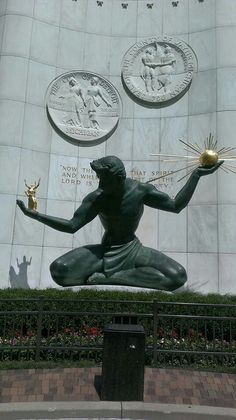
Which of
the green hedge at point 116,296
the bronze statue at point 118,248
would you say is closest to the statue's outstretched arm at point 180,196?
the bronze statue at point 118,248

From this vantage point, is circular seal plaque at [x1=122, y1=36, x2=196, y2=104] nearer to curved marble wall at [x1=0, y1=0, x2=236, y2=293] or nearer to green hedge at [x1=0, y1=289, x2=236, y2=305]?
curved marble wall at [x1=0, y1=0, x2=236, y2=293]

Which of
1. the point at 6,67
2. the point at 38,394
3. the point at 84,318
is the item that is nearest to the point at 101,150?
the point at 6,67

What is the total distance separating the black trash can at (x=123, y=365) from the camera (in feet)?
15.3

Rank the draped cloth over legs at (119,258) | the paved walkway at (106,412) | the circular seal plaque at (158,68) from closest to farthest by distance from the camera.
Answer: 1. the paved walkway at (106,412)
2. the draped cloth over legs at (119,258)
3. the circular seal plaque at (158,68)

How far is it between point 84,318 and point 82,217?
7.60 ft

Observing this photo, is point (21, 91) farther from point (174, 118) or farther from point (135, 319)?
point (135, 319)

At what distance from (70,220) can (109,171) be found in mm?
1282

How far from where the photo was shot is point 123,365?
4758 millimetres

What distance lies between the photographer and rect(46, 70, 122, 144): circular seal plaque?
12.5 meters

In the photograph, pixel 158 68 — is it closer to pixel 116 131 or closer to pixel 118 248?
pixel 116 131

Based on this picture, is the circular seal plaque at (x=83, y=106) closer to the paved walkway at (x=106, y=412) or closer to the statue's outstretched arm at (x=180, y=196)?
the statue's outstretched arm at (x=180, y=196)

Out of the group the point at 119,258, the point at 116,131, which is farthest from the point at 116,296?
the point at 116,131

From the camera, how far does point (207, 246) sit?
11.6 meters

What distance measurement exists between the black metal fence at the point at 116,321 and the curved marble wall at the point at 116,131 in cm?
461
